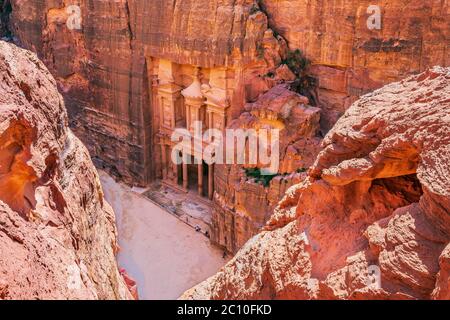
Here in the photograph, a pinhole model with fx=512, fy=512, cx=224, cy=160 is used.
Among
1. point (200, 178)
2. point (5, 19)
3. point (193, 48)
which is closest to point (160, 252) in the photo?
point (200, 178)

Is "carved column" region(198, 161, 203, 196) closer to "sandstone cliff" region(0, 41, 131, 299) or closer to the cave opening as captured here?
"sandstone cliff" region(0, 41, 131, 299)

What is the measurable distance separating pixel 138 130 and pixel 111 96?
194cm

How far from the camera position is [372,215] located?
17.2ft

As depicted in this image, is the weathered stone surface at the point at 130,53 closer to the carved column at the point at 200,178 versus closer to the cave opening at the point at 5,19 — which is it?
the cave opening at the point at 5,19

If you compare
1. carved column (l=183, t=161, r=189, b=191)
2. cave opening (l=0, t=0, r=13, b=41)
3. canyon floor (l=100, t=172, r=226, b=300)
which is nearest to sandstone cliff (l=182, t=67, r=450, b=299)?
canyon floor (l=100, t=172, r=226, b=300)

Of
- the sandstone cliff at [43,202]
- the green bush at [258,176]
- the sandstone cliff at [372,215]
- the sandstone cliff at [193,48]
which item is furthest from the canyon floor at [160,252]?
the sandstone cliff at [372,215]

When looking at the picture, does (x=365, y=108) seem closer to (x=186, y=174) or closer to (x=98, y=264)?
(x=98, y=264)

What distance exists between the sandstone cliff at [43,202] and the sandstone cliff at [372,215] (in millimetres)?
1900

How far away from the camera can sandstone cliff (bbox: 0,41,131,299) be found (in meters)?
3.95

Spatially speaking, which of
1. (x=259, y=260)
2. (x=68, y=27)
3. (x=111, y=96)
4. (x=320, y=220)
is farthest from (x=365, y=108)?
(x=68, y=27)

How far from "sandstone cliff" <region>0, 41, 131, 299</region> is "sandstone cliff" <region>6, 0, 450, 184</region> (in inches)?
416

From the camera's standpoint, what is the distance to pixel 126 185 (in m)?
21.3

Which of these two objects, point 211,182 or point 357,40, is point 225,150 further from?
point 357,40

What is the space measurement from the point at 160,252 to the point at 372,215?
1238cm
